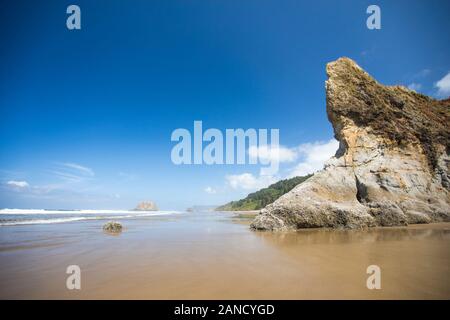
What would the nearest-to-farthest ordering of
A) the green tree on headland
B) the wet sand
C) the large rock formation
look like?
the wet sand → the large rock formation → the green tree on headland

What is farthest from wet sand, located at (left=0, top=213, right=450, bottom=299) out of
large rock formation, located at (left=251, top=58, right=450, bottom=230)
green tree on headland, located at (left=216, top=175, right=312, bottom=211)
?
green tree on headland, located at (left=216, top=175, right=312, bottom=211)

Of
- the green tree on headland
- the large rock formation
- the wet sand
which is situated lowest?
the green tree on headland

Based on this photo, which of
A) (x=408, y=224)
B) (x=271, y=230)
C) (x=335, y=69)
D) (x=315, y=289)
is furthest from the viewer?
(x=335, y=69)

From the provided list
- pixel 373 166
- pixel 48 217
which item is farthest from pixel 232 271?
pixel 48 217

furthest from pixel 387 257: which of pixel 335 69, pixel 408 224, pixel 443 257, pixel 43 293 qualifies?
pixel 335 69

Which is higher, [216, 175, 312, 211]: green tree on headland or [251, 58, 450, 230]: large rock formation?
[251, 58, 450, 230]: large rock formation

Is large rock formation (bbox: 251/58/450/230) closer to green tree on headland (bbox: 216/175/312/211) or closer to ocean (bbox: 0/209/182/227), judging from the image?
ocean (bbox: 0/209/182/227)

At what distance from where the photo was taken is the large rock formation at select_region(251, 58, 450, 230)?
42.9 ft

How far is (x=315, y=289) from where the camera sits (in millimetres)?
4164

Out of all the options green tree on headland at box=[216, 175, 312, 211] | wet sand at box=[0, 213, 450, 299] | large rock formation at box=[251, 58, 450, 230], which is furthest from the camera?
green tree on headland at box=[216, 175, 312, 211]

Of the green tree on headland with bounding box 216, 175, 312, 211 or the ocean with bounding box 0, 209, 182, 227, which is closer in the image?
the ocean with bounding box 0, 209, 182, 227

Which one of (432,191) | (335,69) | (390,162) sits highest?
(335,69)
